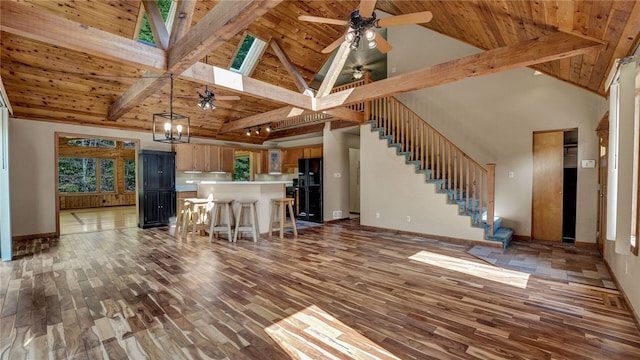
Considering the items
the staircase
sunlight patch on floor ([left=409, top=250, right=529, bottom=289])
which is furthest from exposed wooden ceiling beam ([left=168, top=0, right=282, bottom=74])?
the staircase

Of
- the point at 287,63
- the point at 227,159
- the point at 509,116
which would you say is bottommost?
the point at 227,159

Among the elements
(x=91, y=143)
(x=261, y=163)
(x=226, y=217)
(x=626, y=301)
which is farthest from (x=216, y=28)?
(x=91, y=143)

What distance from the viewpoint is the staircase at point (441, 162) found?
16.3 feet

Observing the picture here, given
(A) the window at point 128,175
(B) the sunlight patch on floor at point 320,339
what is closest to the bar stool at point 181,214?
(B) the sunlight patch on floor at point 320,339

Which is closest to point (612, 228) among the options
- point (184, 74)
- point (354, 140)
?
point (184, 74)

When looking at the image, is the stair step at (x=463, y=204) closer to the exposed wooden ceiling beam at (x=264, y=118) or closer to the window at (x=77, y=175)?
the exposed wooden ceiling beam at (x=264, y=118)

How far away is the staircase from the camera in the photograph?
16.3 feet

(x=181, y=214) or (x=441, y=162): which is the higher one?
(x=441, y=162)

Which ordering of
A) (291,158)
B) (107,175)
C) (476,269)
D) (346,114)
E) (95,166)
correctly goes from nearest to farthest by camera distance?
(476,269) < (346,114) < (291,158) < (95,166) < (107,175)

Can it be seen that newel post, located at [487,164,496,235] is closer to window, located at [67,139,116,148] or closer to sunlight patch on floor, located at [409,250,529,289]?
sunlight patch on floor, located at [409,250,529,289]

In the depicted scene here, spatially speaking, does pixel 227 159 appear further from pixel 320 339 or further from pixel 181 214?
pixel 320 339

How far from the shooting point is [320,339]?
2.08m

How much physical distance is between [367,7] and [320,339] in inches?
119

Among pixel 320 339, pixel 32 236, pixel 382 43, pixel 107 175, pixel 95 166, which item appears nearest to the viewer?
pixel 320 339
